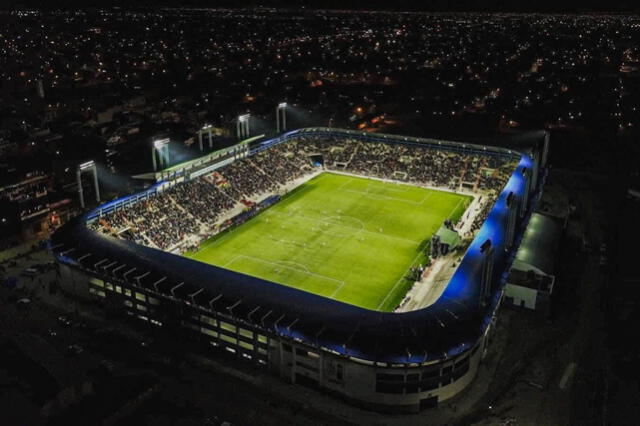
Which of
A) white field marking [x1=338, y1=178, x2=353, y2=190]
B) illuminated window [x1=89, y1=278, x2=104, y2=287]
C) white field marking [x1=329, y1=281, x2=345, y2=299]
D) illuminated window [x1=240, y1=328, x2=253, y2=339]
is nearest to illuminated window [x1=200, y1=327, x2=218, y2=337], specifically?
illuminated window [x1=240, y1=328, x2=253, y2=339]

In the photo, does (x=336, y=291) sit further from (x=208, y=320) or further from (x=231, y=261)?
(x=208, y=320)

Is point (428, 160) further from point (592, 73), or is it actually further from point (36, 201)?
point (592, 73)

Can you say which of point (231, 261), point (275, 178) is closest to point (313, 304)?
point (231, 261)

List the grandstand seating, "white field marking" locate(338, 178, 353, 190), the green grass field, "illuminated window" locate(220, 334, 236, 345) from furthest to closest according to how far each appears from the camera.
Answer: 1. "white field marking" locate(338, 178, 353, 190)
2. the grandstand seating
3. the green grass field
4. "illuminated window" locate(220, 334, 236, 345)

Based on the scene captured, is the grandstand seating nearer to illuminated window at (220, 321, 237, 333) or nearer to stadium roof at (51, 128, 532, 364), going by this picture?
stadium roof at (51, 128, 532, 364)

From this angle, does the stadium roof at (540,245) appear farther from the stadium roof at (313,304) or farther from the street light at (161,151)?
the street light at (161,151)

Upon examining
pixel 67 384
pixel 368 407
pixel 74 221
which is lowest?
pixel 368 407

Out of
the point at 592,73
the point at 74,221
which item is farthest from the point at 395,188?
the point at 592,73
